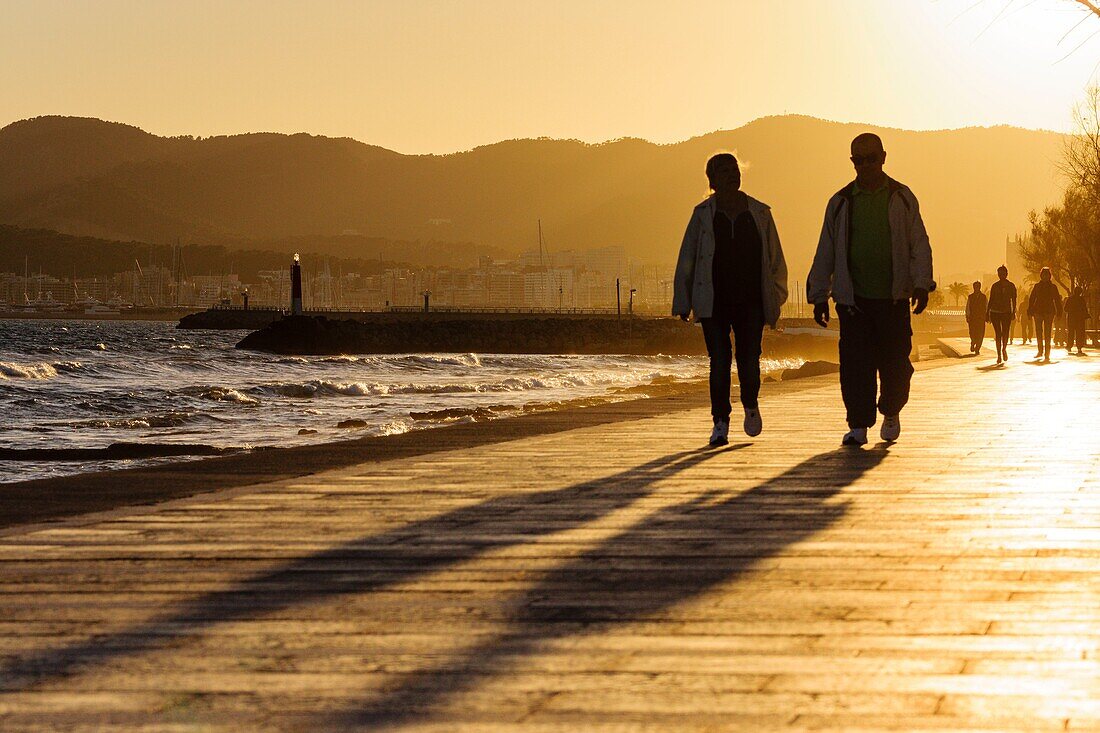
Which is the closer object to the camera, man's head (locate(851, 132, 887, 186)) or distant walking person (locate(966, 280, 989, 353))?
man's head (locate(851, 132, 887, 186))

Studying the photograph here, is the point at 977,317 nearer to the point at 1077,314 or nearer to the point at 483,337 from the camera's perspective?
the point at 1077,314

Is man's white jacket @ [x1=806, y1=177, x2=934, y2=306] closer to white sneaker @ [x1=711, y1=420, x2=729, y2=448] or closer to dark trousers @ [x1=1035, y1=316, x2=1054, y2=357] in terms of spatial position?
white sneaker @ [x1=711, y1=420, x2=729, y2=448]

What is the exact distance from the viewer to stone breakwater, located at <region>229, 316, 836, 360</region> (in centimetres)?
9738

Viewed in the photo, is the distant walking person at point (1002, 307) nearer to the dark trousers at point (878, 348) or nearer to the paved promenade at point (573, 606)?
the dark trousers at point (878, 348)

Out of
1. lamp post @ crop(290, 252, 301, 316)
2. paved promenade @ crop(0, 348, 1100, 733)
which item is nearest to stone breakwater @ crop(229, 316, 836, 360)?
lamp post @ crop(290, 252, 301, 316)

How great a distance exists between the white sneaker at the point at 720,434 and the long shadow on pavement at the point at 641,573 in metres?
1.86

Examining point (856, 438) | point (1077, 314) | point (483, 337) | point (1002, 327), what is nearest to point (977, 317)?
point (1077, 314)

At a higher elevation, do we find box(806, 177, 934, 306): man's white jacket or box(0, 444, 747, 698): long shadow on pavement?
box(806, 177, 934, 306): man's white jacket

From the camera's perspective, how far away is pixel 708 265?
8.07 metres

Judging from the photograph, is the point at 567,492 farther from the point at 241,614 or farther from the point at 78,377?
the point at 78,377

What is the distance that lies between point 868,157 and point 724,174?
87 centimetres

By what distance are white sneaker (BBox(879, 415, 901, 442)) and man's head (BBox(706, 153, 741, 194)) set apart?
1.68 metres

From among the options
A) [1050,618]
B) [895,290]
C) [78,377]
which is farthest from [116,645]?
[78,377]

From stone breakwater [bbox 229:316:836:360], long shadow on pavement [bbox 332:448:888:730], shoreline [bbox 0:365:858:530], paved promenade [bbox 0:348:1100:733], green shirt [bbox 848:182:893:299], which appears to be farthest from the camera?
stone breakwater [bbox 229:316:836:360]
